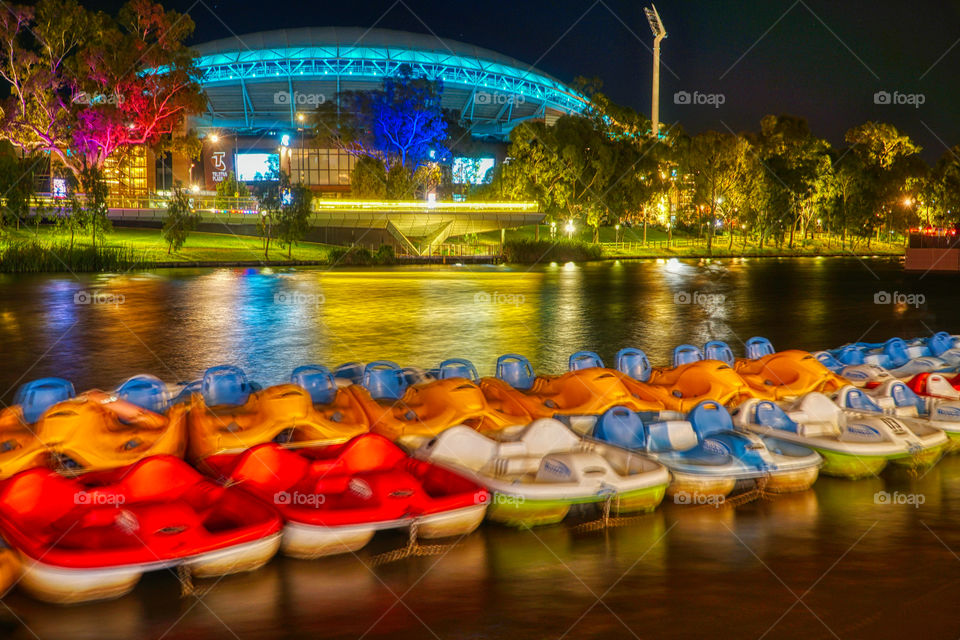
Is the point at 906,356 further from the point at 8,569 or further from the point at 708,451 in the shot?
the point at 8,569

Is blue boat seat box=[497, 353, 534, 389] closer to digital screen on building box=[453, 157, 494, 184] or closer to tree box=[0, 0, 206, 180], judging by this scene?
tree box=[0, 0, 206, 180]

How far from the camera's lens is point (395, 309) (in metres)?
20.1

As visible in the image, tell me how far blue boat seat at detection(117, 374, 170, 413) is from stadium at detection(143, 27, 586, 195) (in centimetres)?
7156

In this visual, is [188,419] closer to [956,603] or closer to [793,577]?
[793,577]

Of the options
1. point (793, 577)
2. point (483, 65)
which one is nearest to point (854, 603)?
point (793, 577)

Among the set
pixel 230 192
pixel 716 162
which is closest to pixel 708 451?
pixel 716 162

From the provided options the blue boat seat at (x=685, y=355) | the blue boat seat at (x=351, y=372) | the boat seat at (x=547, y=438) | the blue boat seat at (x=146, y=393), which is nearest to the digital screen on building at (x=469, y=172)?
the blue boat seat at (x=685, y=355)

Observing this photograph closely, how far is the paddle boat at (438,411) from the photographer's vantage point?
7066 mm

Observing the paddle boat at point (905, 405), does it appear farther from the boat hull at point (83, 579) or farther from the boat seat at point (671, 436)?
the boat hull at point (83, 579)

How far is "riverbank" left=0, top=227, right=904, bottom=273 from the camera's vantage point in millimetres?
32719

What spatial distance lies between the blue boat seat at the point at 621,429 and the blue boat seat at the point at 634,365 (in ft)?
8.13

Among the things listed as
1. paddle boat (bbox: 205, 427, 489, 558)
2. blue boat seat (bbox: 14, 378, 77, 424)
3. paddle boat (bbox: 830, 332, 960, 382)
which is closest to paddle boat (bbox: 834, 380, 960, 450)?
paddle boat (bbox: 830, 332, 960, 382)

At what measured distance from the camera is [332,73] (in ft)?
268

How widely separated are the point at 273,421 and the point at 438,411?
1.37 metres
